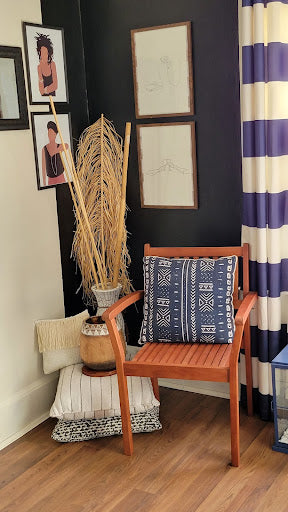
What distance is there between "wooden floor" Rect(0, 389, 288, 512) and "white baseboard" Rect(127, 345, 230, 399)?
18 centimetres

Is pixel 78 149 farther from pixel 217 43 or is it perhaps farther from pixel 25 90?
pixel 217 43

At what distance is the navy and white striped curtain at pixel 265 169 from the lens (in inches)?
108

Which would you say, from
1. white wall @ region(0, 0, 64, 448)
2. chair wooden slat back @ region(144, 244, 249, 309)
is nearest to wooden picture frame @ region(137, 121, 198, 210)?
chair wooden slat back @ region(144, 244, 249, 309)

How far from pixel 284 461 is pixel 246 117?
1.49 m

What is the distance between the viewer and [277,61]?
8.93 ft

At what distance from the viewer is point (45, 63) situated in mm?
3166

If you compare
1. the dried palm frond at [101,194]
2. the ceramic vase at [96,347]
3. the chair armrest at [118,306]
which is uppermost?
the dried palm frond at [101,194]

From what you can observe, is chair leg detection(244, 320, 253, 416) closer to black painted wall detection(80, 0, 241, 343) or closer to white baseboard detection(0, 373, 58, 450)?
black painted wall detection(80, 0, 241, 343)

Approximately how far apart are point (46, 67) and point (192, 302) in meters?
1.38

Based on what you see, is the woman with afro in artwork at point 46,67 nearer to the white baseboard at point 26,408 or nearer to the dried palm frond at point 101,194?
the dried palm frond at point 101,194

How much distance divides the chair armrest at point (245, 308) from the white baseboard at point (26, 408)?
1127 mm

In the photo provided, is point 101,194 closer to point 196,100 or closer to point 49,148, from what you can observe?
point 49,148

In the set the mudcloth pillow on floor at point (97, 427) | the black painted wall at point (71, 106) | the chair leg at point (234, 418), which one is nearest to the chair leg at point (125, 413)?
the mudcloth pillow on floor at point (97, 427)

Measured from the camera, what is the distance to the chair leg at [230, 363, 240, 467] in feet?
8.50
